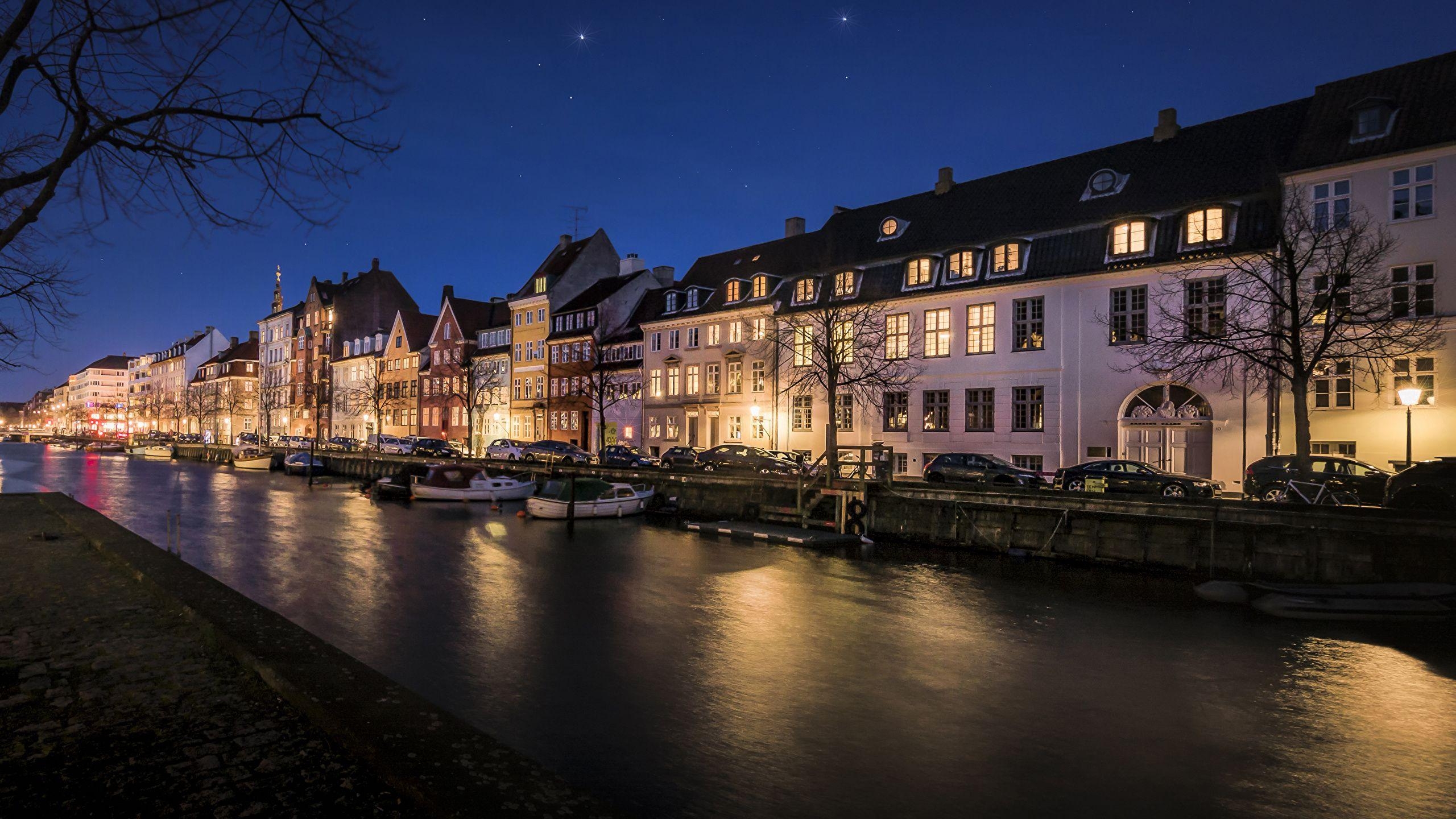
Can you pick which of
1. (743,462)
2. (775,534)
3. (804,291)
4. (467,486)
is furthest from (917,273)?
(467,486)

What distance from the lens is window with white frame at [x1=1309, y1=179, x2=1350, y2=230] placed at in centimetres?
3033

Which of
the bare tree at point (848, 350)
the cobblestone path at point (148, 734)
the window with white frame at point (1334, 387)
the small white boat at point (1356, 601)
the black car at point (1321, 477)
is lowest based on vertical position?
the small white boat at point (1356, 601)

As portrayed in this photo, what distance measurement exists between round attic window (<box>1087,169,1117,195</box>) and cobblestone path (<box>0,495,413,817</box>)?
127ft

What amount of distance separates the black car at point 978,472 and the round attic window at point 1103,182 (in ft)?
46.6

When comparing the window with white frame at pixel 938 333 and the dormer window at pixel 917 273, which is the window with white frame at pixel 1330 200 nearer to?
the window with white frame at pixel 938 333

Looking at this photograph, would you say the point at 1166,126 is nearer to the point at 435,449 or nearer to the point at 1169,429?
the point at 1169,429

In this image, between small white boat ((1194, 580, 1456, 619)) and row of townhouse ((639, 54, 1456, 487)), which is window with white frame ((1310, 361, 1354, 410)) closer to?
row of townhouse ((639, 54, 1456, 487))

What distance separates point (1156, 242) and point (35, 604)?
3692cm

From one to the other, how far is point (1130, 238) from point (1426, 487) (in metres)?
18.2

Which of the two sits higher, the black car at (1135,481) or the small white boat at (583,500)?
the black car at (1135,481)

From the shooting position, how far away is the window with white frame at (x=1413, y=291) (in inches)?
1115

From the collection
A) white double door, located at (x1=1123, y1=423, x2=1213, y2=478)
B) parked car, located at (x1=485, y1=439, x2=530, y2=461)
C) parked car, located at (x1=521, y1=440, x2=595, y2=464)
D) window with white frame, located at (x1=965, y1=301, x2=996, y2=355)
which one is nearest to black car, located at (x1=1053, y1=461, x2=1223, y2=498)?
white double door, located at (x1=1123, y1=423, x2=1213, y2=478)

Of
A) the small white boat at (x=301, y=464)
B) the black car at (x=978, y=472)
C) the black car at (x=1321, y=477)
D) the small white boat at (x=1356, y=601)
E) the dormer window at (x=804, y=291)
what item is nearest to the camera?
the small white boat at (x=1356, y=601)

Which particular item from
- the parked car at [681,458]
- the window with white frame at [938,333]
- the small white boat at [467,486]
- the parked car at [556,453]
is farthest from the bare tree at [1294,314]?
the parked car at [556,453]
